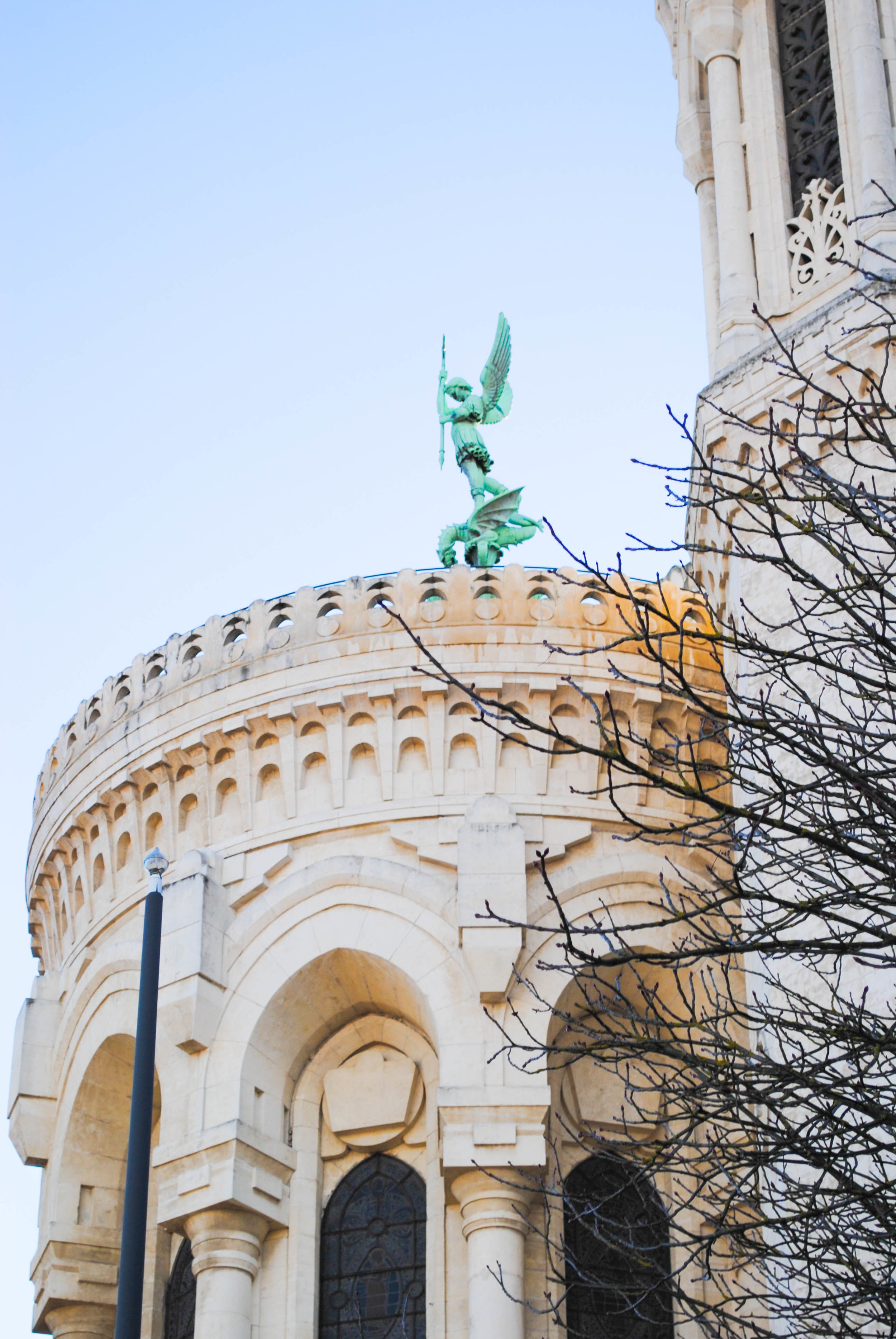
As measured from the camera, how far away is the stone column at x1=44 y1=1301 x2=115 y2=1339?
21.7 m

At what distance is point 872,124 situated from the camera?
68.5 feet

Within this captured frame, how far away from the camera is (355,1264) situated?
2045cm

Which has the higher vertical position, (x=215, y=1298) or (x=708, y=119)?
(x=708, y=119)

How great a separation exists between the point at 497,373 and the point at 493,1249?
1120cm

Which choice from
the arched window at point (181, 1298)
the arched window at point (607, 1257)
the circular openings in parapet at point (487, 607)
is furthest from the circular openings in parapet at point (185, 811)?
the arched window at point (607, 1257)

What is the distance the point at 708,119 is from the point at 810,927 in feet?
40.6

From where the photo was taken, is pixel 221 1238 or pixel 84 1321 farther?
pixel 84 1321

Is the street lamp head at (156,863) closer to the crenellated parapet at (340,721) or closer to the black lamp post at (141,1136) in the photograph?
A: the black lamp post at (141,1136)

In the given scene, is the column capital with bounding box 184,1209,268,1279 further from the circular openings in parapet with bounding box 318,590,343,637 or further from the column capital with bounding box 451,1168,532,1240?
the circular openings in parapet with bounding box 318,590,343,637

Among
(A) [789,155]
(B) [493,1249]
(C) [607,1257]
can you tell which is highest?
(A) [789,155]

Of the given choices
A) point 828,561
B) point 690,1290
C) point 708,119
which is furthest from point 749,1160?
point 708,119

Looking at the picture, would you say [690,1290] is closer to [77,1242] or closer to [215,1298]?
[215,1298]

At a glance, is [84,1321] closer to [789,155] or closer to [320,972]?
[320,972]

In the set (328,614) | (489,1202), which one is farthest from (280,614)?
(489,1202)
